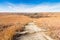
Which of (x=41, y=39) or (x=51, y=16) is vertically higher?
(x=51, y=16)

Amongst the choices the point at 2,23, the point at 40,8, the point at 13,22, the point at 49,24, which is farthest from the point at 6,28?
the point at 49,24

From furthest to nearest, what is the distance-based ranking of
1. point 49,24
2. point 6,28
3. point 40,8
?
point 49,24, point 40,8, point 6,28

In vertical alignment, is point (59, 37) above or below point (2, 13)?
below

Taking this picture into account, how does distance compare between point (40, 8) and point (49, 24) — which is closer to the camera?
point (40, 8)

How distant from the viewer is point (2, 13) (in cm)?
230

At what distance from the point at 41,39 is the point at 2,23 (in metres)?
0.54

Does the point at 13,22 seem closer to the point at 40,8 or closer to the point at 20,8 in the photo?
the point at 20,8

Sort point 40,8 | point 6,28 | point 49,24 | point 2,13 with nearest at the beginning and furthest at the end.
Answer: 1. point 6,28
2. point 2,13
3. point 40,8
4. point 49,24

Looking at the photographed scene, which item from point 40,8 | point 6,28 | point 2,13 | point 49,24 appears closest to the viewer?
point 6,28

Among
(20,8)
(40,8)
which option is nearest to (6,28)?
(20,8)

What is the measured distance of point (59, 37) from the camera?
7.36 ft

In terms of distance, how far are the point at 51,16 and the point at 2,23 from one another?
1002mm

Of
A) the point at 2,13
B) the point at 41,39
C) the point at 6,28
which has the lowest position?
the point at 41,39

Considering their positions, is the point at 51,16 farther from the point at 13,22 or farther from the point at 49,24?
the point at 13,22
